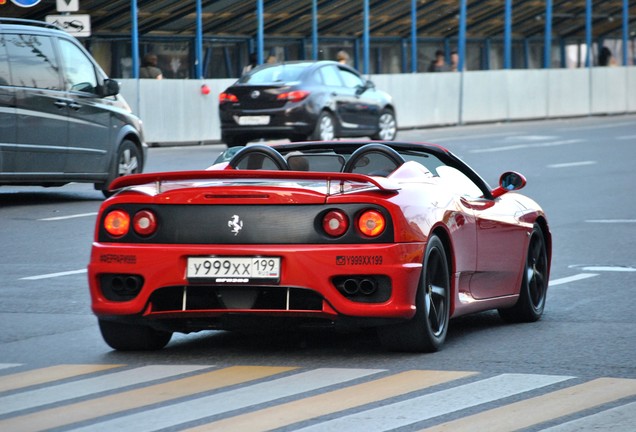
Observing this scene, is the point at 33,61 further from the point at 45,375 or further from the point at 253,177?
the point at 45,375

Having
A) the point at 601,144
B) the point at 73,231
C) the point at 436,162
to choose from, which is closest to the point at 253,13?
the point at 601,144

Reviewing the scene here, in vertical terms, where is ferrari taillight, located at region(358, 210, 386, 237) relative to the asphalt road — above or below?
above

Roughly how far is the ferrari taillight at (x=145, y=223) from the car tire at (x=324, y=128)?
2001 centimetres

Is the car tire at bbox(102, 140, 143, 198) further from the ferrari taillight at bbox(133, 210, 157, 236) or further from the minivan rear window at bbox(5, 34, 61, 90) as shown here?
the ferrari taillight at bbox(133, 210, 157, 236)

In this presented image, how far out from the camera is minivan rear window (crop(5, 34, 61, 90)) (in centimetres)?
1639

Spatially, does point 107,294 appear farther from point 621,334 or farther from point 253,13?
point 253,13

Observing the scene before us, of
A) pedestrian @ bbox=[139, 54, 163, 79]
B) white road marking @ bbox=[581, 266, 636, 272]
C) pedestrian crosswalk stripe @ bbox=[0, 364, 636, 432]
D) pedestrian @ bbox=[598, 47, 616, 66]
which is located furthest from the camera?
pedestrian @ bbox=[598, 47, 616, 66]

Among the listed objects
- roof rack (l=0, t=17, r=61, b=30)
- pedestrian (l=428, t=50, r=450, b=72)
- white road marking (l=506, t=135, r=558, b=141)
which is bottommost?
white road marking (l=506, t=135, r=558, b=141)

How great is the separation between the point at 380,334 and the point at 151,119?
77.8 ft

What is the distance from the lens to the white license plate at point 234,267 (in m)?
7.45

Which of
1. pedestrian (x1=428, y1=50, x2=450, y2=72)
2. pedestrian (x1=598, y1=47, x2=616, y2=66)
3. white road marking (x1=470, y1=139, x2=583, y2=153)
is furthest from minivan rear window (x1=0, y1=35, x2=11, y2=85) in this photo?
pedestrian (x1=598, y1=47, x2=616, y2=66)

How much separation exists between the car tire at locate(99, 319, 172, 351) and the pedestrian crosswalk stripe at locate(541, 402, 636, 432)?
258 centimetres

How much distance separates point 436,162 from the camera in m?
9.00

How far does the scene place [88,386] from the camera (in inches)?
275
